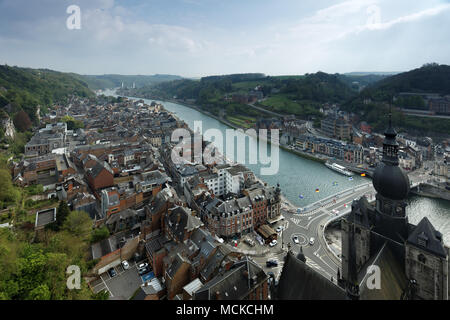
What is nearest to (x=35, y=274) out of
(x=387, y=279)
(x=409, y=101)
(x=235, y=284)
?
(x=235, y=284)

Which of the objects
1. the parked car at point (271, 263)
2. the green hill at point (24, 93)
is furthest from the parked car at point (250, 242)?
the green hill at point (24, 93)

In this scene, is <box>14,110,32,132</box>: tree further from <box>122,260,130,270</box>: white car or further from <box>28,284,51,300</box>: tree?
<box>28,284,51,300</box>: tree

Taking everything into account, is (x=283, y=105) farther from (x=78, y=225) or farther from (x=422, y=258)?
(x=422, y=258)

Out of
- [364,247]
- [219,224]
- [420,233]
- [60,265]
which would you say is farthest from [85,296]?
[420,233]

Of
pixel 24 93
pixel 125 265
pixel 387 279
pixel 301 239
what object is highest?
pixel 24 93

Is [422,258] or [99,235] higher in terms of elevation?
[422,258]

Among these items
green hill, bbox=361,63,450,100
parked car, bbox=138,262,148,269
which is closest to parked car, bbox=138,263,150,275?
parked car, bbox=138,262,148,269

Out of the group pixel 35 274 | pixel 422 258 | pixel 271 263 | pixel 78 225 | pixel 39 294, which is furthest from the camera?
pixel 78 225

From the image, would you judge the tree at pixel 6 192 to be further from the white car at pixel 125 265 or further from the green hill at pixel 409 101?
the green hill at pixel 409 101

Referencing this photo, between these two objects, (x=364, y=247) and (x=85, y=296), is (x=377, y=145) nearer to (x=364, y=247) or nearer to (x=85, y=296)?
(x=364, y=247)
